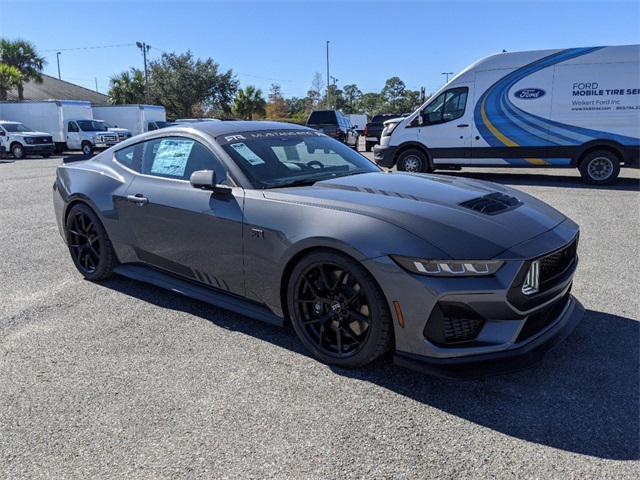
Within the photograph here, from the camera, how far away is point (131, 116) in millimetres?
28047

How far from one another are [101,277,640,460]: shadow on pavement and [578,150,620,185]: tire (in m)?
8.17

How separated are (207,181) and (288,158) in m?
0.75

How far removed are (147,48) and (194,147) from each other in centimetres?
4863

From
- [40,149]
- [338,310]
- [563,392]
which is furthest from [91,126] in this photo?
[563,392]

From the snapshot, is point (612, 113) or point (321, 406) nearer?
point (321, 406)

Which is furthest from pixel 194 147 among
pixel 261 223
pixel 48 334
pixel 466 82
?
pixel 466 82

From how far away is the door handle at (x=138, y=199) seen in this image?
4.00 metres

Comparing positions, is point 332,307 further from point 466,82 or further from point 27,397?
point 466,82

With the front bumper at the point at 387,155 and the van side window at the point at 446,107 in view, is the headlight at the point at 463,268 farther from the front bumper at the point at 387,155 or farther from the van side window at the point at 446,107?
the front bumper at the point at 387,155

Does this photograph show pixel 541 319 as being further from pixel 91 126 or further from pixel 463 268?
pixel 91 126

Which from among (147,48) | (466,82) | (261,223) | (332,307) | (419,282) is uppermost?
(147,48)

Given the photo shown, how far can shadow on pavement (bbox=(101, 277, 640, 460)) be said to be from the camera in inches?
94.2

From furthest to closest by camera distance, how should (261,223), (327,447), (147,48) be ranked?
(147,48) < (261,223) < (327,447)

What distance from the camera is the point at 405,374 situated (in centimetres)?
298
